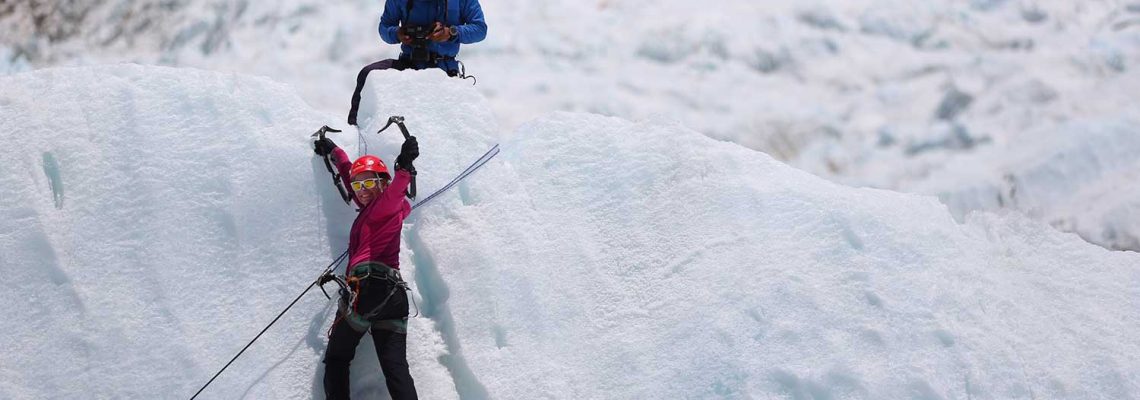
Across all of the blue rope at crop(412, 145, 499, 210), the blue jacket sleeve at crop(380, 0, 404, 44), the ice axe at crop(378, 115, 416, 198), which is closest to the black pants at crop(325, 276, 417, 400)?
the ice axe at crop(378, 115, 416, 198)

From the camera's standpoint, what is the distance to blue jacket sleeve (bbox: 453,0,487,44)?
4.54 m

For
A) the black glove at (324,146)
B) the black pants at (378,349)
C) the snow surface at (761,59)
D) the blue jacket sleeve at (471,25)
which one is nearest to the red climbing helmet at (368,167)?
the black glove at (324,146)

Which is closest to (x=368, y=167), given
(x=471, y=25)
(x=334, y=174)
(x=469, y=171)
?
(x=334, y=174)

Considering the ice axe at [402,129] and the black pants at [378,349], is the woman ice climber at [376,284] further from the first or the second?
the ice axe at [402,129]

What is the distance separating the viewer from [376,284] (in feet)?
10.8

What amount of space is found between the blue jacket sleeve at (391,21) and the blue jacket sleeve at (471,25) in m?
0.32

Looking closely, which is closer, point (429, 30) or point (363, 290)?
point (363, 290)

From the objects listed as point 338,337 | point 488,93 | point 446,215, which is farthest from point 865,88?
point 338,337

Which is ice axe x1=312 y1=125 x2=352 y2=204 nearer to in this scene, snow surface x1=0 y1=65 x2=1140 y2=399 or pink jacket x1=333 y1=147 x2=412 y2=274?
snow surface x1=0 y1=65 x2=1140 y2=399

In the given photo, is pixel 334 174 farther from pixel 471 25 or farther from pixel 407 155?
pixel 471 25

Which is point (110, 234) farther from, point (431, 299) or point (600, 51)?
point (600, 51)

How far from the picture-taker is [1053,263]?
390 centimetres

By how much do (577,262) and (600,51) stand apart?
323 cm

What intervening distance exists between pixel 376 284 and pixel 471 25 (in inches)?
69.6
